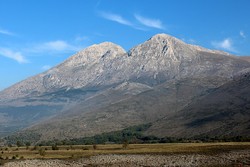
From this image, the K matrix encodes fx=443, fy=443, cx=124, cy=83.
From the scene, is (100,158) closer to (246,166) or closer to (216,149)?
(216,149)

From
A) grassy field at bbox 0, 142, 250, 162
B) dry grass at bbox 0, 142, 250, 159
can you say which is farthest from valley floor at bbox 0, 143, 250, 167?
grassy field at bbox 0, 142, 250, 162

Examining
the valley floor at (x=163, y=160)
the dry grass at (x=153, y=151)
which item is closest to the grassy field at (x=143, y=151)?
the dry grass at (x=153, y=151)

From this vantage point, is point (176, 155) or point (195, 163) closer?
point (195, 163)

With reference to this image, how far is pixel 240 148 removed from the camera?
393 feet

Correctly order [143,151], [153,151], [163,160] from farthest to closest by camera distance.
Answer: [143,151], [153,151], [163,160]

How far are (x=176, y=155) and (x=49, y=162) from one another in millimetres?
32980

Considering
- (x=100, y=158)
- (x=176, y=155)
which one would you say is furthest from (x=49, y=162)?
(x=176, y=155)

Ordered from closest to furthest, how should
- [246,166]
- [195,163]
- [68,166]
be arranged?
[246,166] → [195,163] → [68,166]

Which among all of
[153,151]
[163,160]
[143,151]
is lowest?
[163,160]

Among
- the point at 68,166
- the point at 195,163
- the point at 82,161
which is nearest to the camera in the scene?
the point at 195,163

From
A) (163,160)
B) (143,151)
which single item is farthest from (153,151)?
(163,160)

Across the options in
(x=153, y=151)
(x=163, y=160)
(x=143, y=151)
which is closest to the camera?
(x=163, y=160)

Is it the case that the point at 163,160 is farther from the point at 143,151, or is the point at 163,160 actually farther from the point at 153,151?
the point at 143,151

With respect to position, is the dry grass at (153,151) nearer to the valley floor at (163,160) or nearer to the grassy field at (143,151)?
the grassy field at (143,151)
